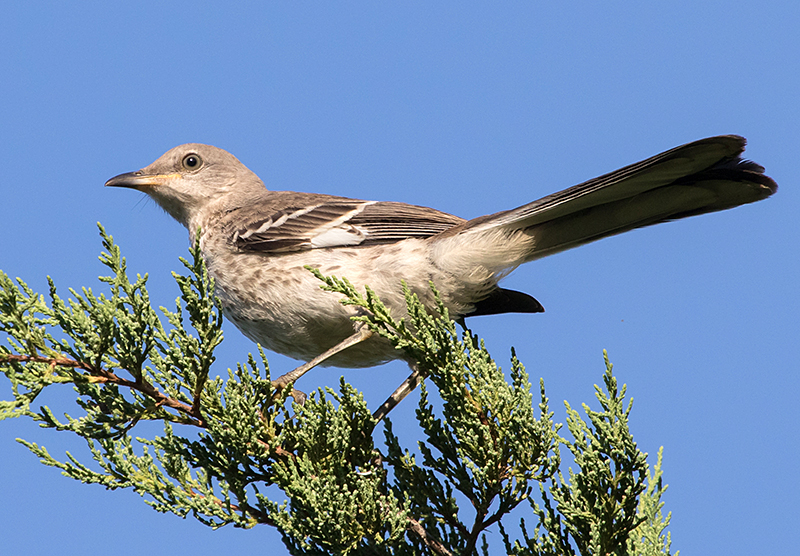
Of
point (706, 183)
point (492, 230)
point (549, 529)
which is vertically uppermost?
point (492, 230)

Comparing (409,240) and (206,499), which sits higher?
(409,240)

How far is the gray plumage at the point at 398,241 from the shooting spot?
122 inches

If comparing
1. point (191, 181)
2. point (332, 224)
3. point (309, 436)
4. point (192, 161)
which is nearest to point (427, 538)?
point (309, 436)

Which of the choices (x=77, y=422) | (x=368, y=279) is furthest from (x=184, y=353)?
(x=368, y=279)

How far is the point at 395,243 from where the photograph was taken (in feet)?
13.2

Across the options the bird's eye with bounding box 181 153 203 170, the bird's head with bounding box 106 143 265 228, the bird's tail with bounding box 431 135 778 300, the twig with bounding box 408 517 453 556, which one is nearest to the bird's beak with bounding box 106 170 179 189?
the bird's head with bounding box 106 143 265 228

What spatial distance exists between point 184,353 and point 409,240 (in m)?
1.63

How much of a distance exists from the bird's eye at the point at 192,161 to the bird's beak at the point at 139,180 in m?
0.15

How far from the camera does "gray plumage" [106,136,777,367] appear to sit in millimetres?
3094

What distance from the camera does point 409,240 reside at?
13.2 ft

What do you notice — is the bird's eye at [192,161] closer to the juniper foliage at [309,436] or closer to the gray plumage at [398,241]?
the gray plumage at [398,241]

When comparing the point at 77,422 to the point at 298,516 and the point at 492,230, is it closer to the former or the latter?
the point at 298,516

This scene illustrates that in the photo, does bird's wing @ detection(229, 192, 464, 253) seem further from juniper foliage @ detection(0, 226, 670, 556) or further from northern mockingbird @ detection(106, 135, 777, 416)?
juniper foliage @ detection(0, 226, 670, 556)

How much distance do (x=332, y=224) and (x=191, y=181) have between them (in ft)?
4.47
